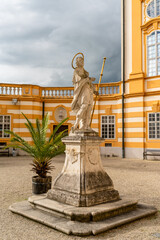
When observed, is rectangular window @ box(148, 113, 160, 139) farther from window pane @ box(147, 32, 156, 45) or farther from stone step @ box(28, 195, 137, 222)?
stone step @ box(28, 195, 137, 222)

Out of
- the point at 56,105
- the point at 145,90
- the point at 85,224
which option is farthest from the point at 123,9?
the point at 85,224

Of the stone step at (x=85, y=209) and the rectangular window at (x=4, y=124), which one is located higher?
the rectangular window at (x=4, y=124)

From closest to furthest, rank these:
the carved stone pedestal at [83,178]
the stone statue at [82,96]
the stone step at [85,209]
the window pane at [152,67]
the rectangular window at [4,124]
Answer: the stone step at [85,209]
the carved stone pedestal at [83,178]
the stone statue at [82,96]
the window pane at [152,67]
the rectangular window at [4,124]

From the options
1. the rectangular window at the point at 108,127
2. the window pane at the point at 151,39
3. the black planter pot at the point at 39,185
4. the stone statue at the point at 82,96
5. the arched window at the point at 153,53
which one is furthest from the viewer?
the rectangular window at the point at 108,127

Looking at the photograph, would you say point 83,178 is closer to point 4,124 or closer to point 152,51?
point 152,51

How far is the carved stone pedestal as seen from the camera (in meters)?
4.89

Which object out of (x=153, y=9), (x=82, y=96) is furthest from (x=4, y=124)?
(x=82, y=96)

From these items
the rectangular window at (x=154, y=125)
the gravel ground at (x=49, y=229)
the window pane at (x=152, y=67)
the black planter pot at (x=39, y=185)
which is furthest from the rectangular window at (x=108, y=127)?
the black planter pot at (x=39, y=185)

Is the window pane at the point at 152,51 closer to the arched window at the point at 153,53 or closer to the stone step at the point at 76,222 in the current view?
the arched window at the point at 153,53

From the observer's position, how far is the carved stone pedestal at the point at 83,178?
193 inches

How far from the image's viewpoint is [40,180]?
6.72m

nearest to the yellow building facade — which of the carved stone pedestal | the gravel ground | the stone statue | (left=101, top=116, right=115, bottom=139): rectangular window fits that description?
(left=101, top=116, right=115, bottom=139): rectangular window

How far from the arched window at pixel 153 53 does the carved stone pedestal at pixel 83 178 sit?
12.0 metres

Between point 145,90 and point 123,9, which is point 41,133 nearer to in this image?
point 145,90
